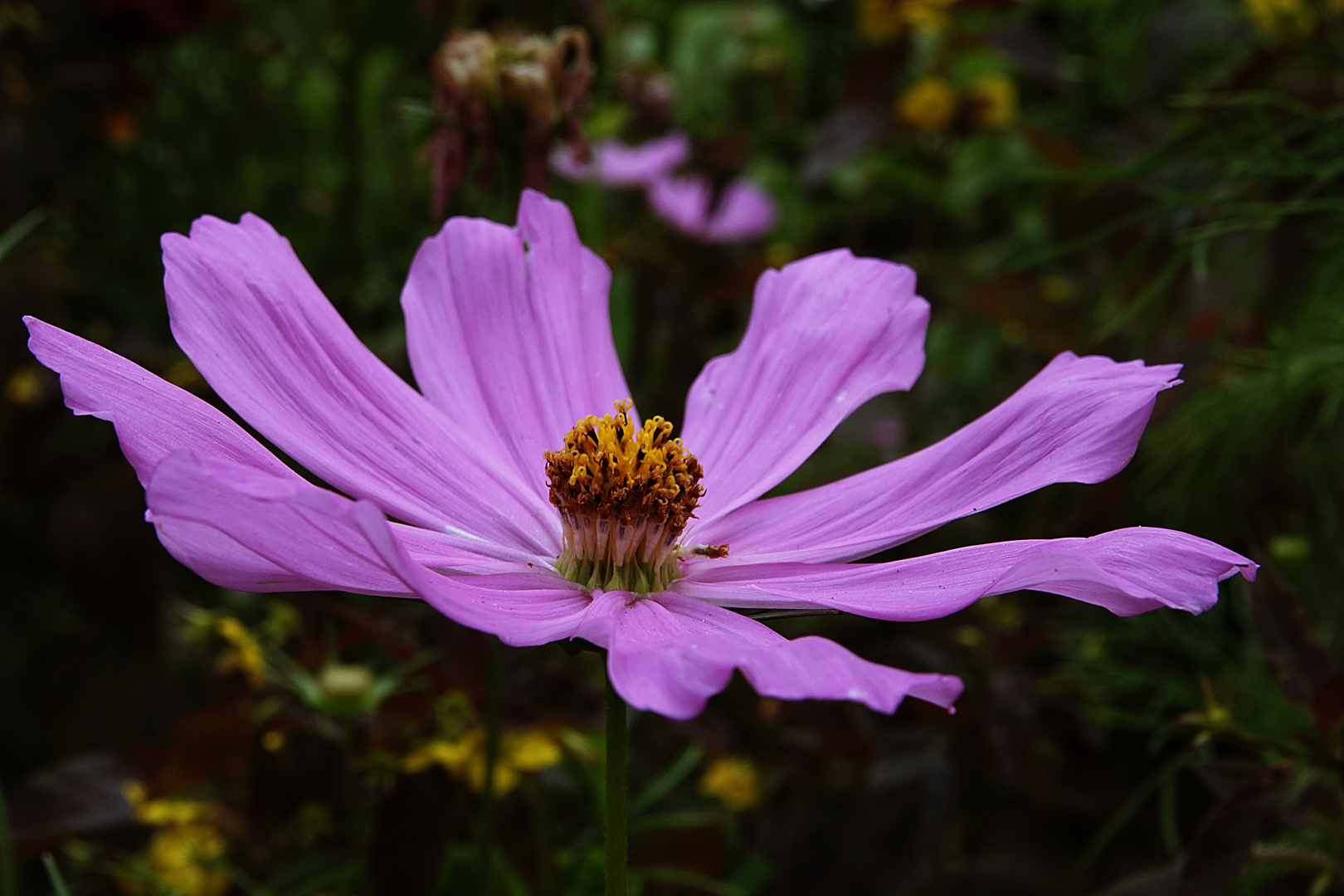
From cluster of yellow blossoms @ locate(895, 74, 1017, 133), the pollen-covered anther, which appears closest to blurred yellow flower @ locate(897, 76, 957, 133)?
cluster of yellow blossoms @ locate(895, 74, 1017, 133)

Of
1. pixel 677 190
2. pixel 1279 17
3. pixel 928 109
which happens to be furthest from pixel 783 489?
pixel 677 190

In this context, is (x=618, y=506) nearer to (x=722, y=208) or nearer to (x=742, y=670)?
(x=742, y=670)

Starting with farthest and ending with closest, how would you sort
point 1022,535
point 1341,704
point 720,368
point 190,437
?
point 1022,535, point 720,368, point 1341,704, point 190,437

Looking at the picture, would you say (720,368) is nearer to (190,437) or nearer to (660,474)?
(660,474)

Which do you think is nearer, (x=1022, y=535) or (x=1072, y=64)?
(x=1022, y=535)

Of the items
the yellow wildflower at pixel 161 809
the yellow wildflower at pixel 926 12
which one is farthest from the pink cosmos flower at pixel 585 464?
the yellow wildflower at pixel 926 12

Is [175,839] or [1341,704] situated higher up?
[1341,704]

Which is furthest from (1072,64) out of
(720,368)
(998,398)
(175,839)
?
(175,839)
